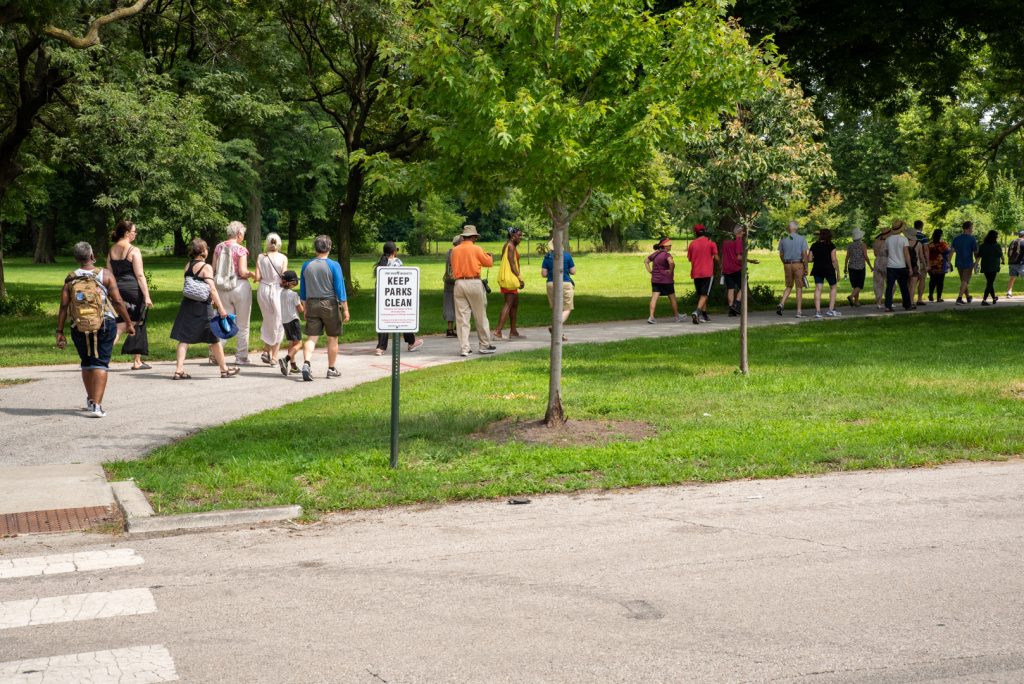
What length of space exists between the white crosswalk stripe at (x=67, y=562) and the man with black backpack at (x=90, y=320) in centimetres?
478

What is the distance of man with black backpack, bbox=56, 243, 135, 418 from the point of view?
11.3m

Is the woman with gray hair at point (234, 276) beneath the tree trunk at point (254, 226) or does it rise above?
beneath

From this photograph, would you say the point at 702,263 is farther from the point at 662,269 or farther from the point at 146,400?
the point at 146,400

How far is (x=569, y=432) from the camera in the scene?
1050 centimetres

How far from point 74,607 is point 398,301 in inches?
154

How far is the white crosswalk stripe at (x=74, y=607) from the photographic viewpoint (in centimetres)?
562

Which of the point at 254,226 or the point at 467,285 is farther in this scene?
the point at 254,226

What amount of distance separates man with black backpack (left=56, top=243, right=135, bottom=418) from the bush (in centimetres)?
1672

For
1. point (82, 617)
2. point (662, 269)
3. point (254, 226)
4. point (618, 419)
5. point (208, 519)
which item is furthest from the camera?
point (254, 226)

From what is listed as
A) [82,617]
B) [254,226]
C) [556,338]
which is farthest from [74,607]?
[254,226]

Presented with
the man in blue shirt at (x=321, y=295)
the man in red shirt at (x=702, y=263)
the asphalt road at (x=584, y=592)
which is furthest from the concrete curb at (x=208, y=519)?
the man in red shirt at (x=702, y=263)

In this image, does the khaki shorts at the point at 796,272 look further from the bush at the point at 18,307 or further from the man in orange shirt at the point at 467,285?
the bush at the point at 18,307

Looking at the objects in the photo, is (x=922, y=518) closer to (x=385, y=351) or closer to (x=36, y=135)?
(x=385, y=351)

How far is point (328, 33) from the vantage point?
31891 millimetres
